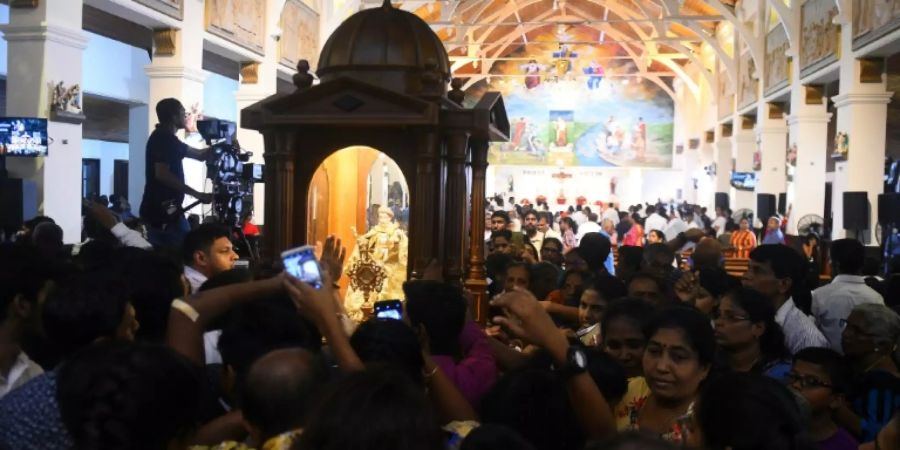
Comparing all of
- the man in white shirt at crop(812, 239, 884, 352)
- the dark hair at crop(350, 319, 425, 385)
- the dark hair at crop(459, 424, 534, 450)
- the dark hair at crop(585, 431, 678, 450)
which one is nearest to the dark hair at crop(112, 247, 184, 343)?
the dark hair at crop(350, 319, 425, 385)

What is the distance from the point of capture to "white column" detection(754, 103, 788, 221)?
22031 millimetres

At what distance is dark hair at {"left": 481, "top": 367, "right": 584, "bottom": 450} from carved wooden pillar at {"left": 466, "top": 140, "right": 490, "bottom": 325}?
3.20 m

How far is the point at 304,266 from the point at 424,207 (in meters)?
2.19

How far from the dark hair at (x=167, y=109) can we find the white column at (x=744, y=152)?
73.1 ft

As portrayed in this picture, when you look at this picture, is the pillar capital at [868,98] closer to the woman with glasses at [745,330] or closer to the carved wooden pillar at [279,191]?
the woman with glasses at [745,330]

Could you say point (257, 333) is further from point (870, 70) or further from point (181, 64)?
point (870, 70)

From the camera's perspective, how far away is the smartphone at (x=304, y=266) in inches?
121

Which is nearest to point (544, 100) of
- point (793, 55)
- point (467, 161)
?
point (793, 55)

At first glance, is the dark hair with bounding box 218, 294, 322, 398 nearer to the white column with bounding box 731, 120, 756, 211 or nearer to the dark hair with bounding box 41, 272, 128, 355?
the dark hair with bounding box 41, 272, 128, 355

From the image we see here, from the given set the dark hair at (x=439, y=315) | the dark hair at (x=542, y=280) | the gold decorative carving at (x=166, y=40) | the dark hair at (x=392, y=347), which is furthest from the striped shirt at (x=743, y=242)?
the dark hair at (x=392, y=347)

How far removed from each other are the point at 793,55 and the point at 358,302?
16.0 m

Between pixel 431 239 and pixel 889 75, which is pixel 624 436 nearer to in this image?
pixel 431 239

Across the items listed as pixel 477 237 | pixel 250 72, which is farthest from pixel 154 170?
pixel 250 72

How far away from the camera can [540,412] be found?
9.49 ft
